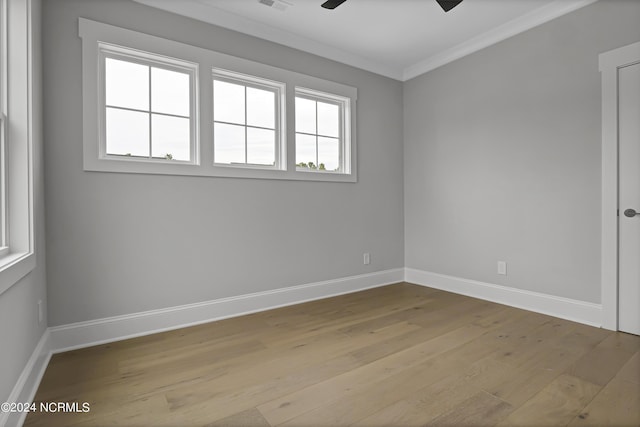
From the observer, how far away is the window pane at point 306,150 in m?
3.61

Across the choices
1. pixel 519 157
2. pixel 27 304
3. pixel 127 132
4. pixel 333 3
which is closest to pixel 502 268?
pixel 519 157

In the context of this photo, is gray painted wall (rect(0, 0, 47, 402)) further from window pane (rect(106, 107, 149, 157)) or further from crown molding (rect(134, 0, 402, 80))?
crown molding (rect(134, 0, 402, 80))

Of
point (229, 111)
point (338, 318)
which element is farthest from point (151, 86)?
point (338, 318)

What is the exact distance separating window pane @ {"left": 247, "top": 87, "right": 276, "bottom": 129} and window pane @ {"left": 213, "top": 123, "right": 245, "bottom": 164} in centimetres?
18

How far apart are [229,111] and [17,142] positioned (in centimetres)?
165

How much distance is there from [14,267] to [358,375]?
181 centimetres

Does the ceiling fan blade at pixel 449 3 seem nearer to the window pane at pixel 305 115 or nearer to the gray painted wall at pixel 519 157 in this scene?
the gray painted wall at pixel 519 157

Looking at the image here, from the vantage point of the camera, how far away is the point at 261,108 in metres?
3.33

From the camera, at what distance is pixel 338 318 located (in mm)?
3002

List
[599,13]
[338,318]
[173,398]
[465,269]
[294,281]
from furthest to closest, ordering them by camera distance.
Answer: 1. [465,269]
2. [294,281]
3. [338,318]
4. [599,13]
5. [173,398]

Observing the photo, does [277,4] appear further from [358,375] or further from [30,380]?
[30,380]

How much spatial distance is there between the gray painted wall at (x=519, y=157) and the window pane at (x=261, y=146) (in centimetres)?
193

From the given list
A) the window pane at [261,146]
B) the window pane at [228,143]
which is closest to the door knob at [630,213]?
the window pane at [261,146]

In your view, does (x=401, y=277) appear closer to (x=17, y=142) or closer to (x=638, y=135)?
(x=638, y=135)
